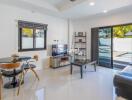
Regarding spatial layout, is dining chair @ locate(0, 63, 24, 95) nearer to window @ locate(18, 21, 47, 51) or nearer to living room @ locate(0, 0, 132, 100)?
living room @ locate(0, 0, 132, 100)

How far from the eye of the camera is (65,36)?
21.9 ft

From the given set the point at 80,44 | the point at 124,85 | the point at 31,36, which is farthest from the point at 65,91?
the point at 80,44

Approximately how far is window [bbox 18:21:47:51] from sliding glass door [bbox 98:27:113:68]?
2929 mm

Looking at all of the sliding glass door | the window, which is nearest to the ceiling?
the window

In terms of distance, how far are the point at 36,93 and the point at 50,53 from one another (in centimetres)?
310

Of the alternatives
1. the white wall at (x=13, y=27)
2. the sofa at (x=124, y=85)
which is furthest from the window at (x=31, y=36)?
the sofa at (x=124, y=85)

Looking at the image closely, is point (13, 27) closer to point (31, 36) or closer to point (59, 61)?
point (31, 36)

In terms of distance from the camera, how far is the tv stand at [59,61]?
18.4ft

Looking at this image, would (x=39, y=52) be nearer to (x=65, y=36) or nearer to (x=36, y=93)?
(x=65, y=36)

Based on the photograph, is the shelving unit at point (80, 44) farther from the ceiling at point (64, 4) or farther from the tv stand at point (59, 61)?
the ceiling at point (64, 4)

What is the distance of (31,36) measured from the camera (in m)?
5.18

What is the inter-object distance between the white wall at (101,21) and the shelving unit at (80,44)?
25 centimetres

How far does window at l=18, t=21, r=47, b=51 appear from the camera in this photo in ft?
15.7

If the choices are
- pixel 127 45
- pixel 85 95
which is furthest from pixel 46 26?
pixel 127 45
